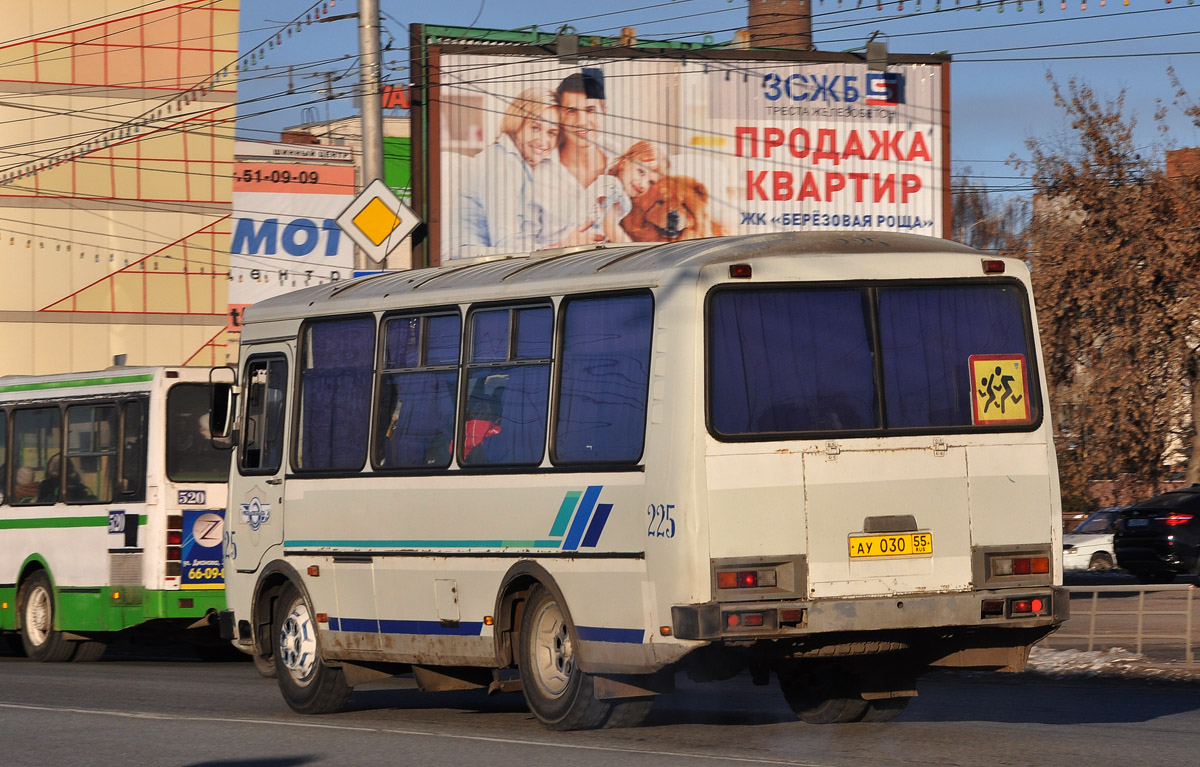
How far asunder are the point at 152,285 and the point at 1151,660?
44066mm

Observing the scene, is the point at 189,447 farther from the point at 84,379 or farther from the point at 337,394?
the point at 337,394

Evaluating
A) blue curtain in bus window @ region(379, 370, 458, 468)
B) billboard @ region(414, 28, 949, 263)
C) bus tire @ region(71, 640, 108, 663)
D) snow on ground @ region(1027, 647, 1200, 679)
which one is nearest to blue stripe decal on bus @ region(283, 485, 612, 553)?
blue curtain in bus window @ region(379, 370, 458, 468)

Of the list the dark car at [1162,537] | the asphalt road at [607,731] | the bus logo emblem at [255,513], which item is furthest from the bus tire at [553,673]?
the dark car at [1162,537]

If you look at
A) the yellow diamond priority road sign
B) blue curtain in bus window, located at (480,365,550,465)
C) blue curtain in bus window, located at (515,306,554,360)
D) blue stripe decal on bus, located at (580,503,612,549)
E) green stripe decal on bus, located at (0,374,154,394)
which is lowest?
blue stripe decal on bus, located at (580,503,612,549)

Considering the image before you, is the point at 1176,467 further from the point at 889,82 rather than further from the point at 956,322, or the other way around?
the point at 956,322

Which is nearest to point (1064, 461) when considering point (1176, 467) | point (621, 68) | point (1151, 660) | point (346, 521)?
point (1176, 467)

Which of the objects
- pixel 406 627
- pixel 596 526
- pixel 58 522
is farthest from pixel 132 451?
pixel 596 526

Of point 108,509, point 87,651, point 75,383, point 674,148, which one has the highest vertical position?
point 674,148

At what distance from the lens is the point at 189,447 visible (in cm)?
1797

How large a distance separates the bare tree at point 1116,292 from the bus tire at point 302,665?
23.9m

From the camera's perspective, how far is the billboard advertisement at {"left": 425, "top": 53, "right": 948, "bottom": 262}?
27.8 meters

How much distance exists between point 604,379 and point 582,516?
78cm

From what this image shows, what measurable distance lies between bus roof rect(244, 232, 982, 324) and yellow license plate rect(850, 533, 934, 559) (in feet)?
5.25

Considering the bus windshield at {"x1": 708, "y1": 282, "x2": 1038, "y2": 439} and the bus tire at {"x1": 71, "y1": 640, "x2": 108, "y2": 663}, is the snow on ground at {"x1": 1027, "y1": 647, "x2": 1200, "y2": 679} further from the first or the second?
the bus tire at {"x1": 71, "y1": 640, "x2": 108, "y2": 663}
